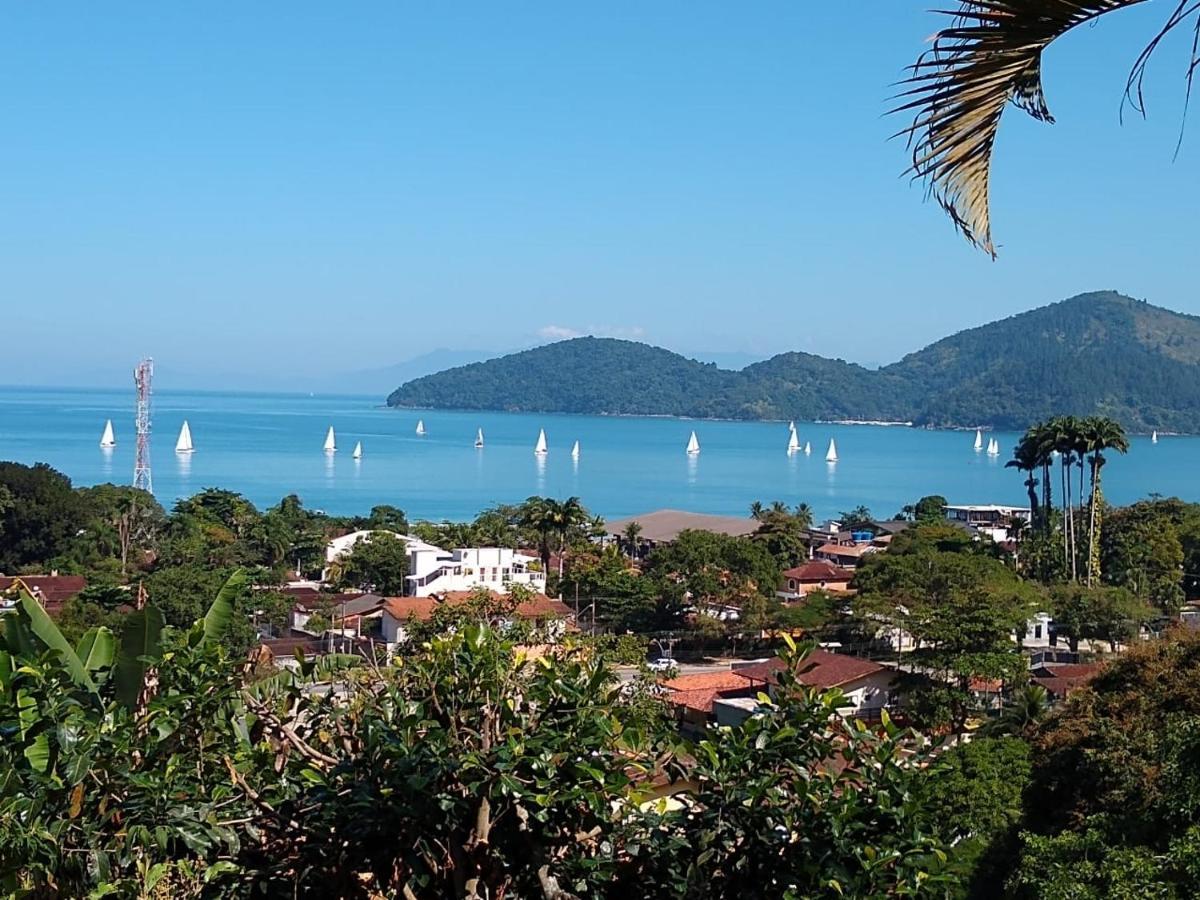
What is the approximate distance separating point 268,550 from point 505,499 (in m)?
37.3

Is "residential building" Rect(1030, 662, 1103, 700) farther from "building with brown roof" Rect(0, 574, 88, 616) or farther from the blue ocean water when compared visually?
the blue ocean water

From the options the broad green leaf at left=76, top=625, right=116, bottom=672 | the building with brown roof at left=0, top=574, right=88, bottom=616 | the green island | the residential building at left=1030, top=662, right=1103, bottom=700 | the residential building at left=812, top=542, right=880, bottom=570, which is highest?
the broad green leaf at left=76, top=625, right=116, bottom=672

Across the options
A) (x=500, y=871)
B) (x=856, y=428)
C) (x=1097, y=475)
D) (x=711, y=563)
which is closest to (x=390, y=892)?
(x=500, y=871)

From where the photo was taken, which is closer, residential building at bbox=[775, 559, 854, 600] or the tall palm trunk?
the tall palm trunk

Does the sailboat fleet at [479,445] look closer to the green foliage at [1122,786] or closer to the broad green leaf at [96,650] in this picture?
the green foliage at [1122,786]

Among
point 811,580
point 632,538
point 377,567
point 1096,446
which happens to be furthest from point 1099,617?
point 632,538

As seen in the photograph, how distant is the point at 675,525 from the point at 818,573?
13718 mm

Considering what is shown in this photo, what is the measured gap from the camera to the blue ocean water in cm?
7644

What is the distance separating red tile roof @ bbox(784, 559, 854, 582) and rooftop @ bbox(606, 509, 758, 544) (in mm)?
6923

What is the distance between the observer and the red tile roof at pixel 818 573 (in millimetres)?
36312

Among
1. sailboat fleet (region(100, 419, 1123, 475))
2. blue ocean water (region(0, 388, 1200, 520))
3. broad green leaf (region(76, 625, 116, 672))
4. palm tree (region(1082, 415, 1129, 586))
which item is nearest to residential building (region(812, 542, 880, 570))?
palm tree (region(1082, 415, 1129, 586))

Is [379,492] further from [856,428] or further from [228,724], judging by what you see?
[856,428]

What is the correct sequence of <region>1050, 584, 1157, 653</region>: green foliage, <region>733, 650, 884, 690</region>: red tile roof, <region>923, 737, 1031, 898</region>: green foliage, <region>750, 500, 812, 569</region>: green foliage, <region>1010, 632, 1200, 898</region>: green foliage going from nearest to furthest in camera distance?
<region>1010, 632, 1200, 898</region>: green foliage → <region>923, 737, 1031, 898</region>: green foliage → <region>733, 650, 884, 690</region>: red tile roof → <region>1050, 584, 1157, 653</region>: green foliage → <region>750, 500, 812, 569</region>: green foliage

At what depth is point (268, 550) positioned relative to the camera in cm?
3769
